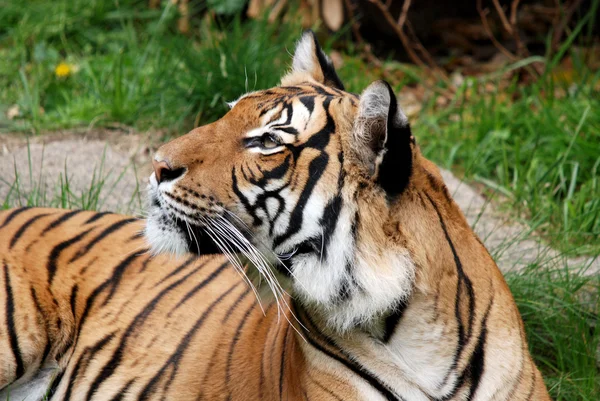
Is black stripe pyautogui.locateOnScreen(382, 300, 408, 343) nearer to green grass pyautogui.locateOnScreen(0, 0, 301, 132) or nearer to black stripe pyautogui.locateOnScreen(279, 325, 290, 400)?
black stripe pyautogui.locateOnScreen(279, 325, 290, 400)

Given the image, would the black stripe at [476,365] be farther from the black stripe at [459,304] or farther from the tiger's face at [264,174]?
the tiger's face at [264,174]

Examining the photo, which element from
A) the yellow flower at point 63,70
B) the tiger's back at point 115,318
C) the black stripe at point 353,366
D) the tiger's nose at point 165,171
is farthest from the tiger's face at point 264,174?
the yellow flower at point 63,70

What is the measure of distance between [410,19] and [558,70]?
1.47 metres

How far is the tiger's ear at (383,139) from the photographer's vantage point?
221 centimetres

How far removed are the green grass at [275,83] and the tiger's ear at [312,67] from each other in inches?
55.4

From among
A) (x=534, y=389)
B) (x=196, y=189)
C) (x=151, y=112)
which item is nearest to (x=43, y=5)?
(x=151, y=112)

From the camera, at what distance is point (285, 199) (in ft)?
7.89

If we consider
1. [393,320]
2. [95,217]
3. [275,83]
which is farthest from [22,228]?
[275,83]

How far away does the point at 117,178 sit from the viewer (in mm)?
4719

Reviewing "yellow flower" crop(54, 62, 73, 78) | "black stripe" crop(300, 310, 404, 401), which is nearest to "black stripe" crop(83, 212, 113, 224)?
"black stripe" crop(300, 310, 404, 401)

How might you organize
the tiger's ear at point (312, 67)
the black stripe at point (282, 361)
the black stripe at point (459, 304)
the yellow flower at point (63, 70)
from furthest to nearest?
1. the yellow flower at point (63, 70)
2. the tiger's ear at point (312, 67)
3. the black stripe at point (282, 361)
4. the black stripe at point (459, 304)

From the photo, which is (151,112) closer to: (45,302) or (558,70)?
(45,302)

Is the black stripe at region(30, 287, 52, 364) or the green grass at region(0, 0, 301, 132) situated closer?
the black stripe at region(30, 287, 52, 364)

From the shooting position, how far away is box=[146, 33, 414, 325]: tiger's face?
232 cm
